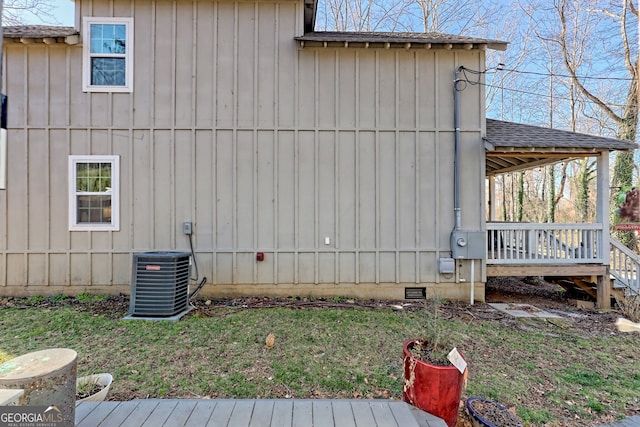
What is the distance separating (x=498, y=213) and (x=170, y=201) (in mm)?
19691

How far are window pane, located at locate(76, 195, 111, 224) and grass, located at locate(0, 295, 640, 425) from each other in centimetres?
155

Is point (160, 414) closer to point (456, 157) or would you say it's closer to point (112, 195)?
point (112, 195)

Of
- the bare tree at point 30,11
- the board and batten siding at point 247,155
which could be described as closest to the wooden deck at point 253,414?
the board and batten siding at point 247,155

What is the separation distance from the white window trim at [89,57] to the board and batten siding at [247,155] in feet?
0.40

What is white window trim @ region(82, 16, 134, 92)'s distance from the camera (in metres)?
5.73

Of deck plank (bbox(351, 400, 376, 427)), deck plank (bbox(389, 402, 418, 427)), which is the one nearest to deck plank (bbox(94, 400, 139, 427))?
deck plank (bbox(351, 400, 376, 427))

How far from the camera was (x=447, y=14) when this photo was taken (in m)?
12.1

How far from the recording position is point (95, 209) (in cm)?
581

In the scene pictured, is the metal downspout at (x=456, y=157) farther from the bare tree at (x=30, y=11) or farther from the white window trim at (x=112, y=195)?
the bare tree at (x=30, y=11)

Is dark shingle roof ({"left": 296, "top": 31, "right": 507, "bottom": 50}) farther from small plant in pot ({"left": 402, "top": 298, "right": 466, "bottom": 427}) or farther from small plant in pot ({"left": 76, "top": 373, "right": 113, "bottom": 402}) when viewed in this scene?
small plant in pot ({"left": 76, "top": 373, "right": 113, "bottom": 402})

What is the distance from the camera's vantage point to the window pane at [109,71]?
582cm

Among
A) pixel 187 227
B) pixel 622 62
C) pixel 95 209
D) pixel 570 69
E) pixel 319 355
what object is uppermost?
pixel 570 69

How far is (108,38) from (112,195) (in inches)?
114

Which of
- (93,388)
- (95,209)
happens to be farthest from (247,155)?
(93,388)
